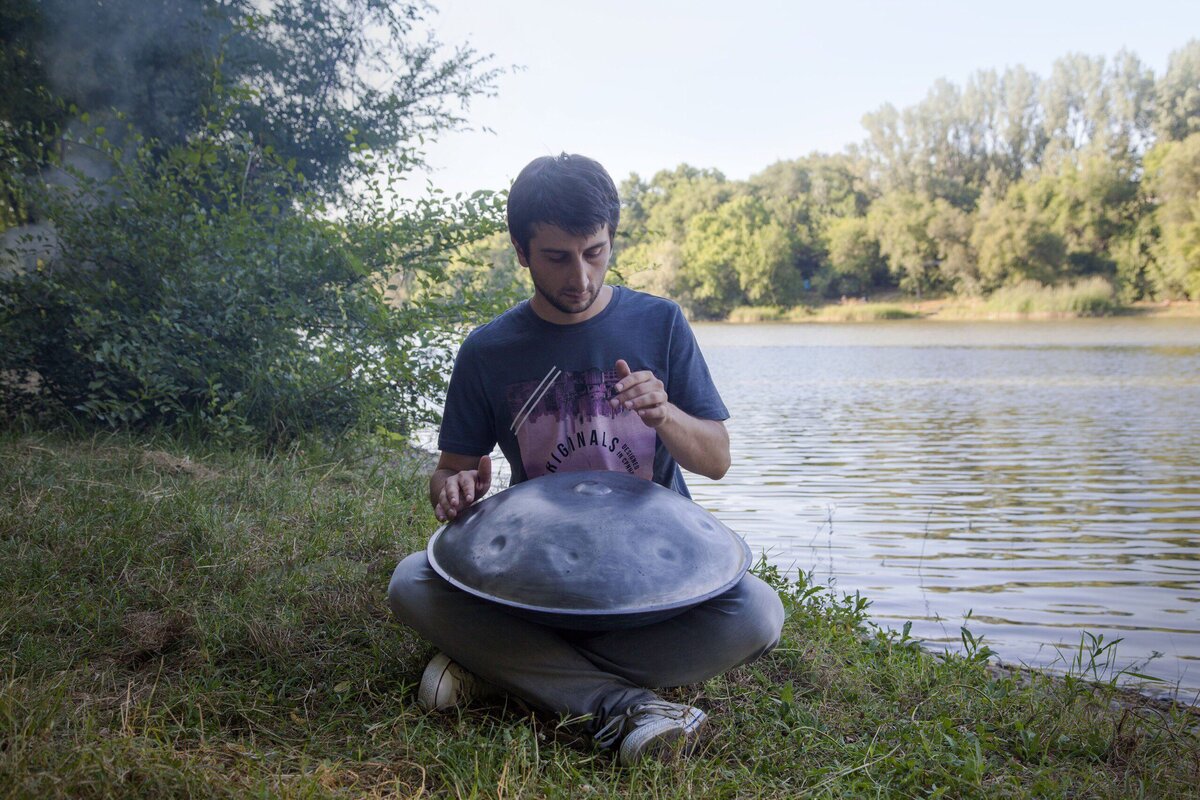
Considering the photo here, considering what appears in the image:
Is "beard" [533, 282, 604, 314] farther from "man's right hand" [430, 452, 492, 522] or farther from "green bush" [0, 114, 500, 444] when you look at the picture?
"green bush" [0, 114, 500, 444]

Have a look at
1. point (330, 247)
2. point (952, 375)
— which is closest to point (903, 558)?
point (330, 247)

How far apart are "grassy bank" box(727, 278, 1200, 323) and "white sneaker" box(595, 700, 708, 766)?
42077mm

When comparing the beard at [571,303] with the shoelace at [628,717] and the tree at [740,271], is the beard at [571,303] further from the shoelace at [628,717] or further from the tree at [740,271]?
the tree at [740,271]

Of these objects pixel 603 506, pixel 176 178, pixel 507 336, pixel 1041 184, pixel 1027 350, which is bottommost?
pixel 1027 350

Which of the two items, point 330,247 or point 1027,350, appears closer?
point 330,247

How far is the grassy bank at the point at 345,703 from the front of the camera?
206 centimetres

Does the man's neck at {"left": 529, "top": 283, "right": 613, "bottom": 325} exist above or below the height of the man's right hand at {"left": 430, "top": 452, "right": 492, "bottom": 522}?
above

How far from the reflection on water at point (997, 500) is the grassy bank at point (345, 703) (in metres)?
1.16

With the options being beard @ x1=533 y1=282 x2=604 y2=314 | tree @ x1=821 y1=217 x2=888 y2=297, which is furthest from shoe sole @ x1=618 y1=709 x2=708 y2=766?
tree @ x1=821 y1=217 x2=888 y2=297

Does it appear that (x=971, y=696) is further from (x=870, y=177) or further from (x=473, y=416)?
(x=870, y=177)

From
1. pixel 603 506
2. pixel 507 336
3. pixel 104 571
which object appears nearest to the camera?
pixel 603 506

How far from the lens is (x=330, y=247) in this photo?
613cm

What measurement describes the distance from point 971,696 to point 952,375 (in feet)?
53.0

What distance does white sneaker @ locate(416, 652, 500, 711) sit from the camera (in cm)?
249
